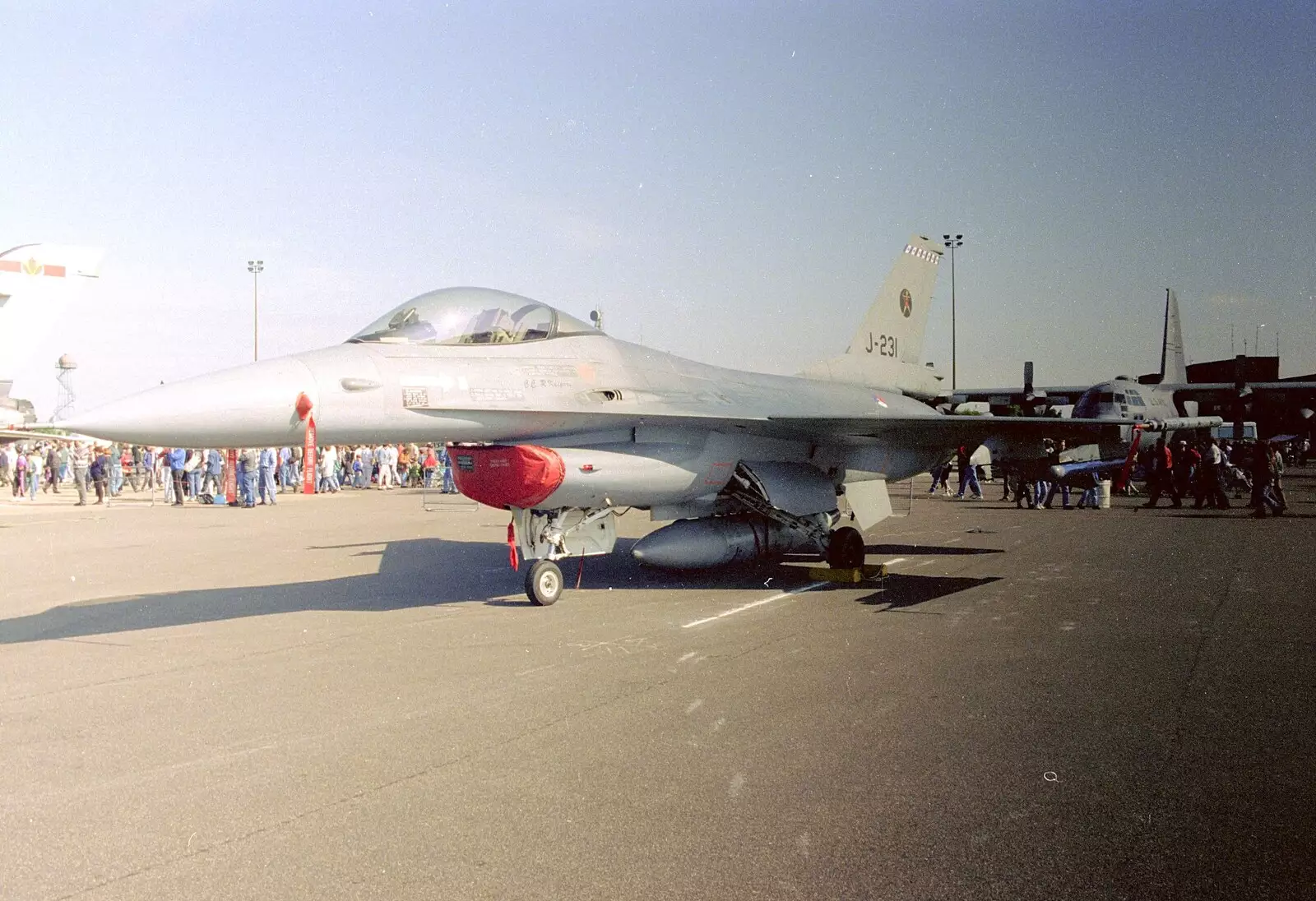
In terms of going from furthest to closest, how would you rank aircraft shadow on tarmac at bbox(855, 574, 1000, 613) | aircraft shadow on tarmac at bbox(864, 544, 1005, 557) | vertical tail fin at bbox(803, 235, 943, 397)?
vertical tail fin at bbox(803, 235, 943, 397)
aircraft shadow on tarmac at bbox(864, 544, 1005, 557)
aircraft shadow on tarmac at bbox(855, 574, 1000, 613)

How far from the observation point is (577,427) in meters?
9.60

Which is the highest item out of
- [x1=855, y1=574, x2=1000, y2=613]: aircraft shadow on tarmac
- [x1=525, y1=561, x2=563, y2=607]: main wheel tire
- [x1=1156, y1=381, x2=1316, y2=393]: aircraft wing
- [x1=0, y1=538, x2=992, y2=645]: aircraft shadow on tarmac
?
[x1=1156, y1=381, x2=1316, y2=393]: aircraft wing

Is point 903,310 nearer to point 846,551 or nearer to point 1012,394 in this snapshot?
point 846,551

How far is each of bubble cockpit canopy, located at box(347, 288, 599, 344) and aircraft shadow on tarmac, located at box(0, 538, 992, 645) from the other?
8.67ft

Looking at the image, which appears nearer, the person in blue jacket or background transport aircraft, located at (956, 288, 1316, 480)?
background transport aircraft, located at (956, 288, 1316, 480)

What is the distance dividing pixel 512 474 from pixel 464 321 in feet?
4.91

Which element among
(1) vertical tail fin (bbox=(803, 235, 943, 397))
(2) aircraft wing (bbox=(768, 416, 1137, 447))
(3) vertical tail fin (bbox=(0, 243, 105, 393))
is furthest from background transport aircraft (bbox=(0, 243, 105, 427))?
(2) aircraft wing (bbox=(768, 416, 1137, 447))

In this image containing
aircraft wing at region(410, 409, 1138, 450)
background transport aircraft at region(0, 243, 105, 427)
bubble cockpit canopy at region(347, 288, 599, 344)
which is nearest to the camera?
bubble cockpit canopy at region(347, 288, 599, 344)

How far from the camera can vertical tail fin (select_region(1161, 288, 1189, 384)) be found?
115ft

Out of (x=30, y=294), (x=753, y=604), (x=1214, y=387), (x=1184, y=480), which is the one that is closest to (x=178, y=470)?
(x=30, y=294)

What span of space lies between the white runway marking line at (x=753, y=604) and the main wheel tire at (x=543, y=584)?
65.3 inches

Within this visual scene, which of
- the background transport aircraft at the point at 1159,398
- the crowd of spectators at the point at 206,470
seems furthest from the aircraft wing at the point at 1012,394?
the crowd of spectators at the point at 206,470

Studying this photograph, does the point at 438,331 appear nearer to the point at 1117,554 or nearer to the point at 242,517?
the point at 1117,554

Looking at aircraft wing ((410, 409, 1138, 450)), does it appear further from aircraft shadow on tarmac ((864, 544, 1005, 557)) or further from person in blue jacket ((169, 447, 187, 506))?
person in blue jacket ((169, 447, 187, 506))
